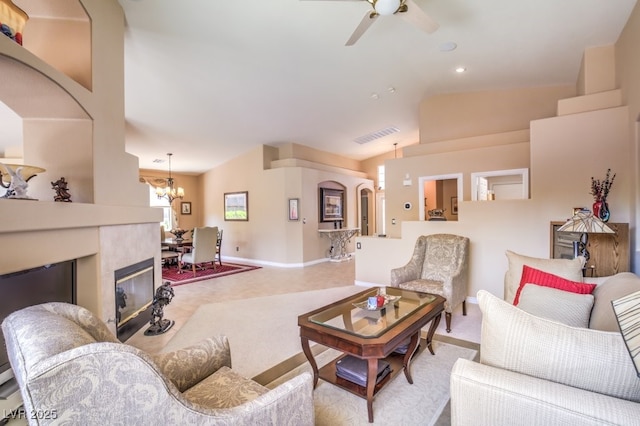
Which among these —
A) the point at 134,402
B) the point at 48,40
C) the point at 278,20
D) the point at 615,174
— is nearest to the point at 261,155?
the point at 278,20

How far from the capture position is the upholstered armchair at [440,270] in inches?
132

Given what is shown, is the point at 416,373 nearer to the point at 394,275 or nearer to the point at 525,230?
the point at 394,275

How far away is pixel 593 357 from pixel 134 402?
1.53 m

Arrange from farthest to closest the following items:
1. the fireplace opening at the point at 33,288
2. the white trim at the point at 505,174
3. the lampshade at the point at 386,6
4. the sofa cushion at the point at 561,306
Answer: the white trim at the point at 505,174
the lampshade at the point at 386,6
the fireplace opening at the point at 33,288
the sofa cushion at the point at 561,306

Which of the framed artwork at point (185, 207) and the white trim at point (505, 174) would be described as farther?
the framed artwork at point (185, 207)

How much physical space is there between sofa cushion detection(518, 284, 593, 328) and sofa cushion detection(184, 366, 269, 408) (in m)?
1.60

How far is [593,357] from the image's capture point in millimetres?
1014

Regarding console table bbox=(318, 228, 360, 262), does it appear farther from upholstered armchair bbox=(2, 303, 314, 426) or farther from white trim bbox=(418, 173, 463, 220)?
upholstered armchair bbox=(2, 303, 314, 426)

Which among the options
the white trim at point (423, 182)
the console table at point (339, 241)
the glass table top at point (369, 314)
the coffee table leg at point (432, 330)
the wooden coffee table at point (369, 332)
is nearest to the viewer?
the wooden coffee table at point (369, 332)

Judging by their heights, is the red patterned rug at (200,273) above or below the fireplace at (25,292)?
below

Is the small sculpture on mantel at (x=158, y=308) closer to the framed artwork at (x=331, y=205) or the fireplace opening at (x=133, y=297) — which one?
the fireplace opening at (x=133, y=297)

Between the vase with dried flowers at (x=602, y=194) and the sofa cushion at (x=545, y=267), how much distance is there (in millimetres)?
1156

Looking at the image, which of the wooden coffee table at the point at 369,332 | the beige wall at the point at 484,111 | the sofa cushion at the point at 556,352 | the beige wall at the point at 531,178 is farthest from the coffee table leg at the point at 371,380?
the beige wall at the point at 484,111

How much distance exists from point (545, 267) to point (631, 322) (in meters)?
2.05
